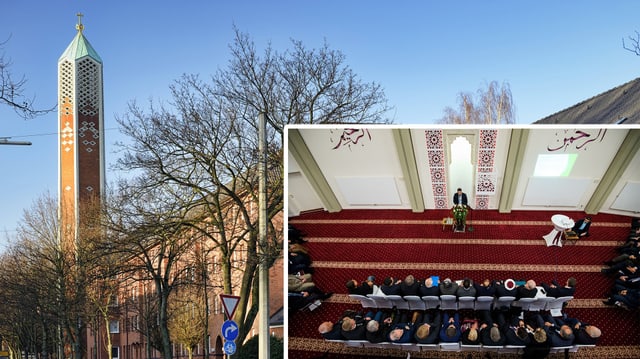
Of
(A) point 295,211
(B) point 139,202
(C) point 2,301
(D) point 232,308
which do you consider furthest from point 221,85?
(C) point 2,301

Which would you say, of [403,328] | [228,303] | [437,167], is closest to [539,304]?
[403,328]

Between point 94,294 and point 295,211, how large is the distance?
3254cm

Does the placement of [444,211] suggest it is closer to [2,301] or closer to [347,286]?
[347,286]

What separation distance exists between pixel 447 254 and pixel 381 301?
2.30 feet

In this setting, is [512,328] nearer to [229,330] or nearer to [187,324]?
[229,330]

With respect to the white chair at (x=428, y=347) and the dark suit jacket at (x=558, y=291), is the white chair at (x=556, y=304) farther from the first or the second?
the white chair at (x=428, y=347)

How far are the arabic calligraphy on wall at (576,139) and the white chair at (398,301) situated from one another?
5.38 feet

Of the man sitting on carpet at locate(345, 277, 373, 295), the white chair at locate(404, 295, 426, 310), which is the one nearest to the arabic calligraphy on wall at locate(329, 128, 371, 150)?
the man sitting on carpet at locate(345, 277, 373, 295)

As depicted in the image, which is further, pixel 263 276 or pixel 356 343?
pixel 263 276

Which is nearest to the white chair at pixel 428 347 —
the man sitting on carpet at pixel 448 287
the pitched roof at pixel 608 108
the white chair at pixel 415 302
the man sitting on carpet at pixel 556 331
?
the white chair at pixel 415 302

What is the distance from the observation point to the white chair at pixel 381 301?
593 cm

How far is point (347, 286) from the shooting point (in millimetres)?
6066

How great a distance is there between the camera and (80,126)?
5741 centimetres

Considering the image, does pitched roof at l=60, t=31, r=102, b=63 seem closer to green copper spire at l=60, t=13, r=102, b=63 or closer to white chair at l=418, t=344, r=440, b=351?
green copper spire at l=60, t=13, r=102, b=63
